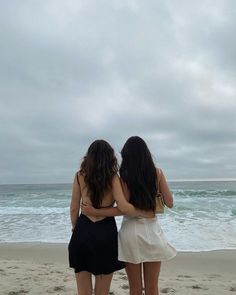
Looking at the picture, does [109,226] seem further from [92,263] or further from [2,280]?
[2,280]

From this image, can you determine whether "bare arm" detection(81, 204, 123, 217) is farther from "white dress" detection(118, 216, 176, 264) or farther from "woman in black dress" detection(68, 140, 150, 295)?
"white dress" detection(118, 216, 176, 264)

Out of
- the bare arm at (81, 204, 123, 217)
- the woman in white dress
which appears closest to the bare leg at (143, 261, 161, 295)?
the woman in white dress

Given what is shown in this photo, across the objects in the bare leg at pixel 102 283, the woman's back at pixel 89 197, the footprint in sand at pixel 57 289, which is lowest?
the footprint in sand at pixel 57 289

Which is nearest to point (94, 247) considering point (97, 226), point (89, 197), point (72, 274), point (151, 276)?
point (97, 226)

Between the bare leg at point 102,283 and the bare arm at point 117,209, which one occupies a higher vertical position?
the bare arm at point 117,209

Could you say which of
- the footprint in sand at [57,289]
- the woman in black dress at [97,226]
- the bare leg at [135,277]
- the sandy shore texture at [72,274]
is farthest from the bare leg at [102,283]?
the footprint in sand at [57,289]

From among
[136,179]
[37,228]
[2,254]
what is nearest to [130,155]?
[136,179]

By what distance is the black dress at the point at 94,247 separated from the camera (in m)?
2.77

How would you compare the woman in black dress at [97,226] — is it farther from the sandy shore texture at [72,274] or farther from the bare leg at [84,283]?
the sandy shore texture at [72,274]

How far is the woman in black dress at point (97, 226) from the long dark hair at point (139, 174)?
0.08m

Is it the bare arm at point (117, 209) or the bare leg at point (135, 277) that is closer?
the bare arm at point (117, 209)

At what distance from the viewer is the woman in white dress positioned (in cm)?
279

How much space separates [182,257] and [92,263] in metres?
4.90

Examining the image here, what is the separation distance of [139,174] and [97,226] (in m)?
0.52
